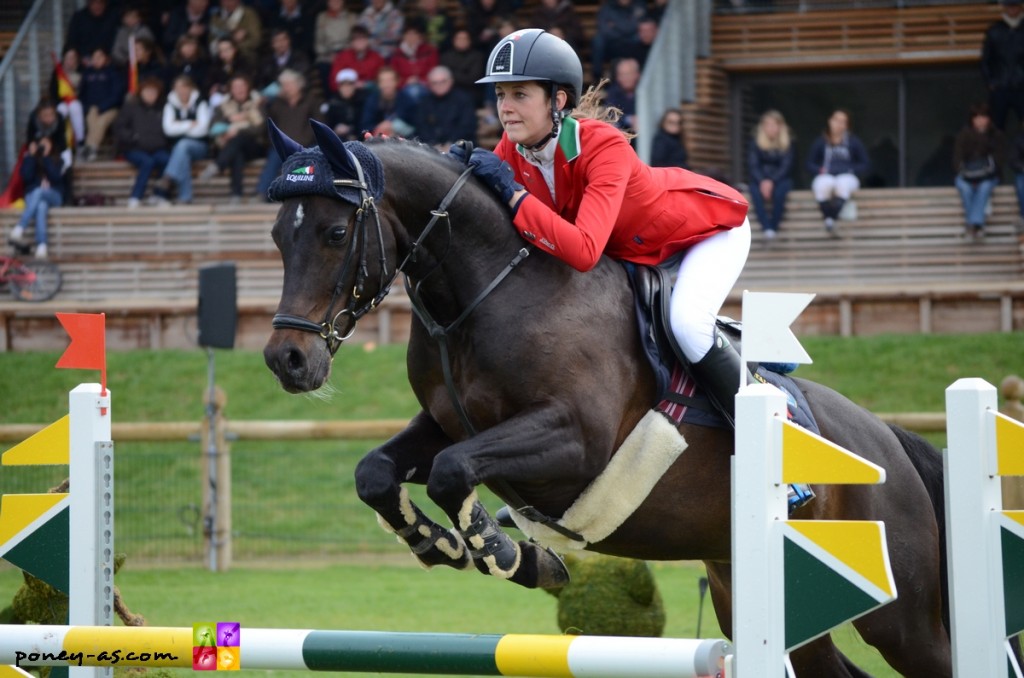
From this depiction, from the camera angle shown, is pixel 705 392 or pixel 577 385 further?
pixel 705 392

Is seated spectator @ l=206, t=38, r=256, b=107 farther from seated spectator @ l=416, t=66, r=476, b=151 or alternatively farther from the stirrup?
the stirrup

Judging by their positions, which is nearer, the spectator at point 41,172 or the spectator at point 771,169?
the spectator at point 771,169

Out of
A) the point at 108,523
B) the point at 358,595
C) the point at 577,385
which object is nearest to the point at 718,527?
the point at 577,385

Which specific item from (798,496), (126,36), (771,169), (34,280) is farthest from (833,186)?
(798,496)

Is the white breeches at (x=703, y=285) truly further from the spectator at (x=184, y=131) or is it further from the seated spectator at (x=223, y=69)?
the seated spectator at (x=223, y=69)

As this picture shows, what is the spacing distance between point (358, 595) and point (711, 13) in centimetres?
1095

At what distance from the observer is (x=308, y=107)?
50.3ft

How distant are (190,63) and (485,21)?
12.3 feet

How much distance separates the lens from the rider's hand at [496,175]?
4.07 m

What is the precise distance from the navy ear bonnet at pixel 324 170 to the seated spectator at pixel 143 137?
1315 cm

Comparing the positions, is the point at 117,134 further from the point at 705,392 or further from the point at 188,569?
the point at 705,392

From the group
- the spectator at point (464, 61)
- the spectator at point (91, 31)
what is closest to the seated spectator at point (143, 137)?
the spectator at point (91, 31)

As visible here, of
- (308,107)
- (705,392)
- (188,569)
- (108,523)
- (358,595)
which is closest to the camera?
(108,523)

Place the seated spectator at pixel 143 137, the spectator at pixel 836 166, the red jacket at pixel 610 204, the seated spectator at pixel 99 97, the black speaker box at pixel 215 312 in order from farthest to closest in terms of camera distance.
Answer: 1. the seated spectator at pixel 99 97
2. the seated spectator at pixel 143 137
3. the spectator at pixel 836 166
4. the black speaker box at pixel 215 312
5. the red jacket at pixel 610 204
